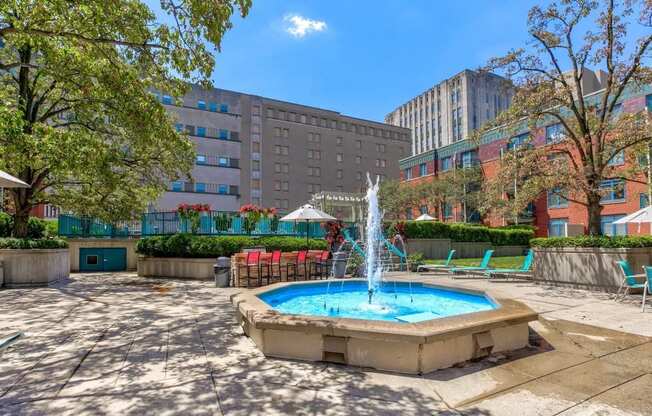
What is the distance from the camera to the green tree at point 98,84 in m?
8.45

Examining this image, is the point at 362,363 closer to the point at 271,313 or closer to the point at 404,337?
the point at 404,337

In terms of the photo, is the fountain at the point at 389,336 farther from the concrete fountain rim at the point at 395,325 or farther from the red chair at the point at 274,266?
the red chair at the point at 274,266

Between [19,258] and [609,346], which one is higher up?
[19,258]

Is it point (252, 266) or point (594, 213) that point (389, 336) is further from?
point (594, 213)

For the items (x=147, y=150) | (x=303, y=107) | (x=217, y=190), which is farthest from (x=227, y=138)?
(x=147, y=150)

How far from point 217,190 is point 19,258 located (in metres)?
43.3

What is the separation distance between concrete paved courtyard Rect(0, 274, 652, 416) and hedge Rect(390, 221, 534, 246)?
1592 centimetres

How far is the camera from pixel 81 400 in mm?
3914

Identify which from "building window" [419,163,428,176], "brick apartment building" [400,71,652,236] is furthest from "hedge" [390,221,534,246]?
"building window" [419,163,428,176]

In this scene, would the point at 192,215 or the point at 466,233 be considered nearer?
the point at 192,215

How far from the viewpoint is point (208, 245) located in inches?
618

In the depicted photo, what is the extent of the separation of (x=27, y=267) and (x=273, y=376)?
12805 mm

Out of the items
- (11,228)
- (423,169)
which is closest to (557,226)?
(423,169)

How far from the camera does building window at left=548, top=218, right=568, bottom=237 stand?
124 feet
